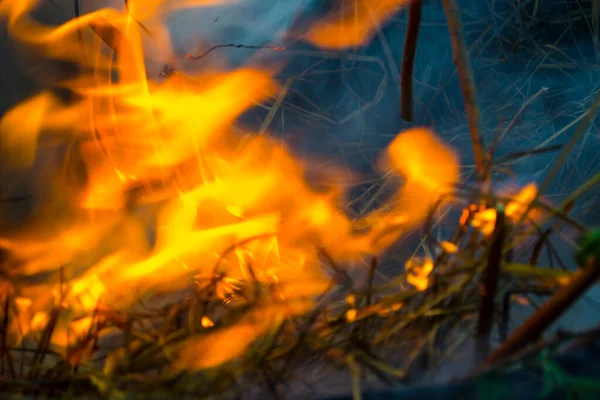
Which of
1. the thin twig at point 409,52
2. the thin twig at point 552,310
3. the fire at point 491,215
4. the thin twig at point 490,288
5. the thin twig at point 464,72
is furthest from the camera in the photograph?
the thin twig at point 409,52

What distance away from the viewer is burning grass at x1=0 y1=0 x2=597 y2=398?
27.9 inches

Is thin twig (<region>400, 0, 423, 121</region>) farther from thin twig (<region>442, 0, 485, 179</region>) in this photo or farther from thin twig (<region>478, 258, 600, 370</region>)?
thin twig (<region>478, 258, 600, 370</region>)

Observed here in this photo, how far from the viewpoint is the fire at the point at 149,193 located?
1.10 metres

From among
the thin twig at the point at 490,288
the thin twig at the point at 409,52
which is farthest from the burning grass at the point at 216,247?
the thin twig at the point at 409,52

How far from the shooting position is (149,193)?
1.22 meters

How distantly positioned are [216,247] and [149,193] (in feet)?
0.65

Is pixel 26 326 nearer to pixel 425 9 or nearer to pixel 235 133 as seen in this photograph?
pixel 235 133

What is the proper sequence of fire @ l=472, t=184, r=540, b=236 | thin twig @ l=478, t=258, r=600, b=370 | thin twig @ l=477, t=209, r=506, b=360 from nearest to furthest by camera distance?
thin twig @ l=478, t=258, r=600, b=370, thin twig @ l=477, t=209, r=506, b=360, fire @ l=472, t=184, r=540, b=236

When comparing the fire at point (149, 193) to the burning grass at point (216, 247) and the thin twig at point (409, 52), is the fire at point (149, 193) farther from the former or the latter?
the thin twig at point (409, 52)

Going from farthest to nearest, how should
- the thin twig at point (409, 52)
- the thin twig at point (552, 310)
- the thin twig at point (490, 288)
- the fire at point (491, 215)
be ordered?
the thin twig at point (409, 52) < the fire at point (491, 215) < the thin twig at point (490, 288) < the thin twig at point (552, 310)

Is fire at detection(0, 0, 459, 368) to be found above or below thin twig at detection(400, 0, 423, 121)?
below

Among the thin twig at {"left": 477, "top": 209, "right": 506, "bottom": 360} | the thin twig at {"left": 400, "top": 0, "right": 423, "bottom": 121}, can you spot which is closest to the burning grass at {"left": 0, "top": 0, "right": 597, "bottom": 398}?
the thin twig at {"left": 477, "top": 209, "right": 506, "bottom": 360}

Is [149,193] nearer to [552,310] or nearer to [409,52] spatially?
[409,52]

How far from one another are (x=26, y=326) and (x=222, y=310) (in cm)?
30
